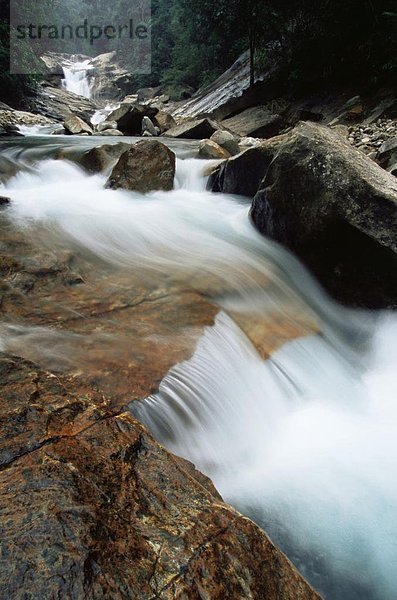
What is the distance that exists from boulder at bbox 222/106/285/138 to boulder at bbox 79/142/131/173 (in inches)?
317

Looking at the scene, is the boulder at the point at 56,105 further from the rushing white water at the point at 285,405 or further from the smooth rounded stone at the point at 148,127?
the rushing white water at the point at 285,405

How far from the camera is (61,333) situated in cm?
260

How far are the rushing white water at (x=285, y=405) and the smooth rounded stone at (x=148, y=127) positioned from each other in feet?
38.5

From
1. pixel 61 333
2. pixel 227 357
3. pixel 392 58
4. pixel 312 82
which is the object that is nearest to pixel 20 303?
pixel 61 333

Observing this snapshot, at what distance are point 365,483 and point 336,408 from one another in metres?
0.68

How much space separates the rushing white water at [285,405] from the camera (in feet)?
6.94

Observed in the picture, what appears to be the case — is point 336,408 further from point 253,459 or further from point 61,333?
point 61,333

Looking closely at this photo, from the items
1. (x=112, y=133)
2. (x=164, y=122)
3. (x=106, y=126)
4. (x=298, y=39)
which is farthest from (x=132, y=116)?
(x=298, y=39)

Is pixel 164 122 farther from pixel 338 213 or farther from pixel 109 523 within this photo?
pixel 109 523

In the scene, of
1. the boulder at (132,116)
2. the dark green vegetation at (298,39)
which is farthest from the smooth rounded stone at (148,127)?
the dark green vegetation at (298,39)

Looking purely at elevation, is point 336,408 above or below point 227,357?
below

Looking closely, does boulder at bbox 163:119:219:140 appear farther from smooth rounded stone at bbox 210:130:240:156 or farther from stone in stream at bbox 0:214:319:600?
stone in stream at bbox 0:214:319:600

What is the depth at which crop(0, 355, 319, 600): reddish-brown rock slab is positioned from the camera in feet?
3.31

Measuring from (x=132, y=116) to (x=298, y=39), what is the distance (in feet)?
24.5
